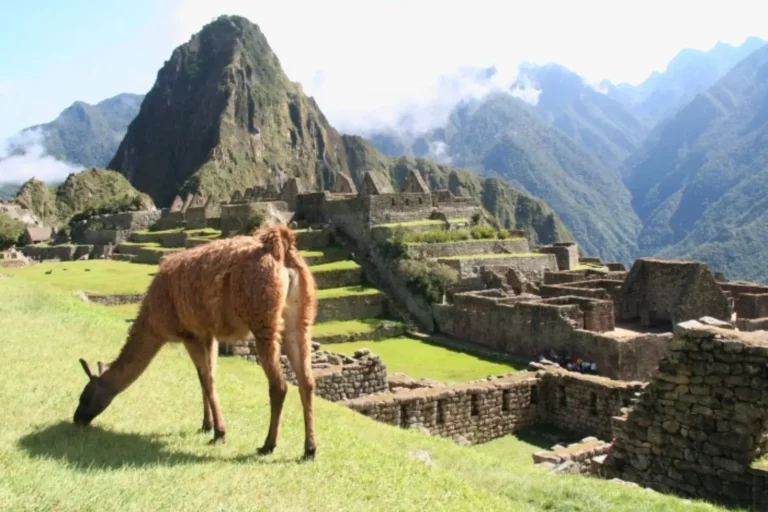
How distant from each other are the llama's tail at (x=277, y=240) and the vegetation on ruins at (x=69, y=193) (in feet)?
347

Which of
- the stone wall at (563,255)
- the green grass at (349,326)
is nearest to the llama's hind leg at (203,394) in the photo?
the green grass at (349,326)

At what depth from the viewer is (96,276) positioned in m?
34.0

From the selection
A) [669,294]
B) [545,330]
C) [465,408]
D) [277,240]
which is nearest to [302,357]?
[277,240]

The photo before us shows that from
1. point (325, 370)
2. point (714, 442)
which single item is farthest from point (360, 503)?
point (325, 370)

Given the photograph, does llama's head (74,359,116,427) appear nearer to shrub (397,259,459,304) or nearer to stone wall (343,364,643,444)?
stone wall (343,364,643,444)

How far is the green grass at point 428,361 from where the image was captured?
19438 mm

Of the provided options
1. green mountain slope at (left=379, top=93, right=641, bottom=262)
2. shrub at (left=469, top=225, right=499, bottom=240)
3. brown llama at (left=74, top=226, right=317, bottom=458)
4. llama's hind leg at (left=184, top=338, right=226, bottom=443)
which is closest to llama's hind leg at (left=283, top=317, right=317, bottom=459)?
brown llama at (left=74, top=226, right=317, bottom=458)

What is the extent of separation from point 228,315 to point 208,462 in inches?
51.4

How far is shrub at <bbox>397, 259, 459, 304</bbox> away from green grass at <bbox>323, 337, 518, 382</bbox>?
2.94 m

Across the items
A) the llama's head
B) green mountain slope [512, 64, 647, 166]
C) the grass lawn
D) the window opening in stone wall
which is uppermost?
green mountain slope [512, 64, 647, 166]

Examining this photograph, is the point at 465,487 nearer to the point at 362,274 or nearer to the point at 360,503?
the point at 360,503

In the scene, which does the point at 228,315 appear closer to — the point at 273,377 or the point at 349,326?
the point at 273,377

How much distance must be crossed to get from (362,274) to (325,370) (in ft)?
61.3

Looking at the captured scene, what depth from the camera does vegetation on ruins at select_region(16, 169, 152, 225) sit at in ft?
359
